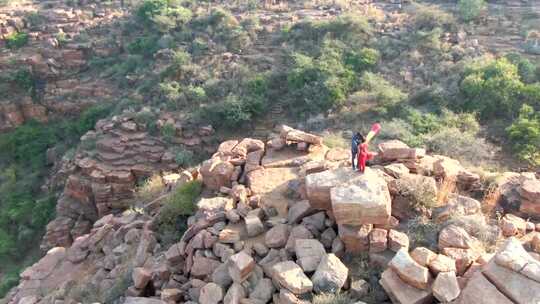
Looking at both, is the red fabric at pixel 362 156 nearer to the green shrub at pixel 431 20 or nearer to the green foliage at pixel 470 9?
the green shrub at pixel 431 20

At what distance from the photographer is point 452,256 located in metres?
5.49

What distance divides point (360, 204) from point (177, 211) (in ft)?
13.1

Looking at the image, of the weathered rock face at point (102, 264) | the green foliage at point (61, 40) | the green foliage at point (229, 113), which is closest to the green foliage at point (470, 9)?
the green foliage at point (229, 113)

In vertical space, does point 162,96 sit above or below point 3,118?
above

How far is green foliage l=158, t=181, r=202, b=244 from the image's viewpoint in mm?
8484

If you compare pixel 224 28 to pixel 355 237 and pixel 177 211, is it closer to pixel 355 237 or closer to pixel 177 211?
pixel 177 211

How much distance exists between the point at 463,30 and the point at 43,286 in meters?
17.2

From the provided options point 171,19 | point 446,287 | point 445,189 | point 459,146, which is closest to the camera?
point 446,287

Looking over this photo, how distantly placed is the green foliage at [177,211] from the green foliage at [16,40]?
17.1 m

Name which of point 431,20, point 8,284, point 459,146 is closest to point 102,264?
point 8,284

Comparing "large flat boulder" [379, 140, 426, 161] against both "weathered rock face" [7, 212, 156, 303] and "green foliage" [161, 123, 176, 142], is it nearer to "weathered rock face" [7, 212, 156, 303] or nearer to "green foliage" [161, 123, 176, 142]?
"weathered rock face" [7, 212, 156, 303]

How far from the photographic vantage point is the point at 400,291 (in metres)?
5.15

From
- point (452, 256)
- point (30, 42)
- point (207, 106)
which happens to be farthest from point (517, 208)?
point (30, 42)

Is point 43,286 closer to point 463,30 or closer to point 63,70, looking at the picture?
point 63,70
